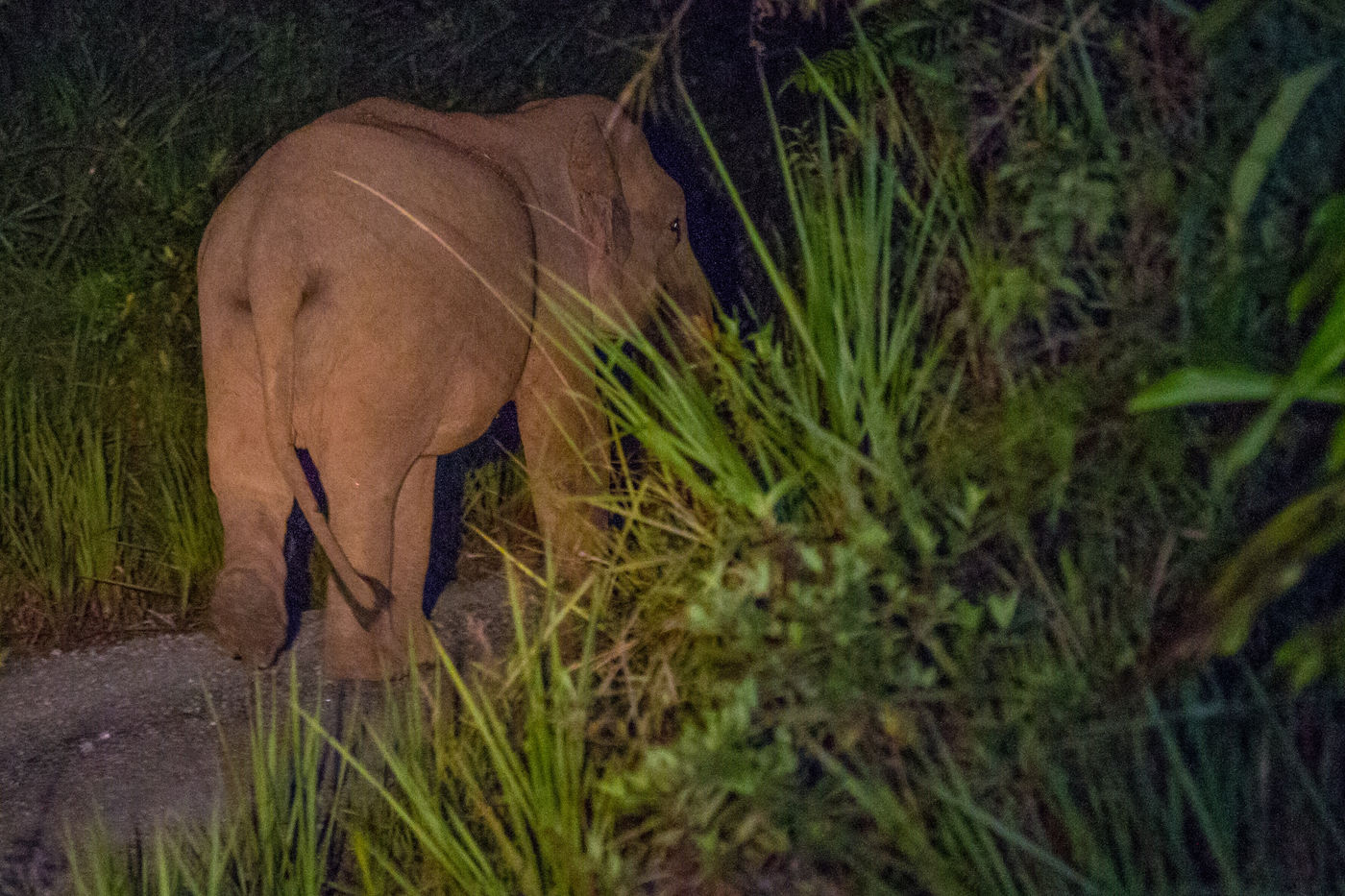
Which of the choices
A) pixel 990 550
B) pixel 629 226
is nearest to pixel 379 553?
pixel 629 226

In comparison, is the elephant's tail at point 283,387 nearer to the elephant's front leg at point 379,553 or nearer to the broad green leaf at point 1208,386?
the elephant's front leg at point 379,553

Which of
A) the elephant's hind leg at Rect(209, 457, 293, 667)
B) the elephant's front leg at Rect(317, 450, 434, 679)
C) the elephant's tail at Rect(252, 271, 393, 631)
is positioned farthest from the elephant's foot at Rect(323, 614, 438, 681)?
the elephant's tail at Rect(252, 271, 393, 631)

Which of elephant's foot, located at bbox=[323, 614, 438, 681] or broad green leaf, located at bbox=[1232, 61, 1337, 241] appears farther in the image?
elephant's foot, located at bbox=[323, 614, 438, 681]

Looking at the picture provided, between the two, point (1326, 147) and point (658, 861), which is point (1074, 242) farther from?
point (658, 861)

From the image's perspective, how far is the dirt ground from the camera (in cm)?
245

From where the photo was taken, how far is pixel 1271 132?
1.45 m

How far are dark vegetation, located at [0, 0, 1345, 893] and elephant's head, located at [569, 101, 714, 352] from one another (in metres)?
1.19

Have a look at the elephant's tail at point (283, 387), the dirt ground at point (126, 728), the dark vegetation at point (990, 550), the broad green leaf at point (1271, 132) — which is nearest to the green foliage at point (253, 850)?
the dark vegetation at point (990, 550)

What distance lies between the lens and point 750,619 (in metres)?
1.70

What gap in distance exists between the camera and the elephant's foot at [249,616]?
9.39ft

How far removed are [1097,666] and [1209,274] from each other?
528 millimetres

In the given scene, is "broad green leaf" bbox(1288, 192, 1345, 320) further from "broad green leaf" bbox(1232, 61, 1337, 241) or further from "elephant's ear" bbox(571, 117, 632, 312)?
"elephant's ear" bbox(571, 117, 632, 312)

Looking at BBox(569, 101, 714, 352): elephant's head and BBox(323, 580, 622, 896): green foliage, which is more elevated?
BBox(569, 101, 714, 352): elephant's head

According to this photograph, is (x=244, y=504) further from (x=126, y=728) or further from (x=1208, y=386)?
(x=1208, y=386)
